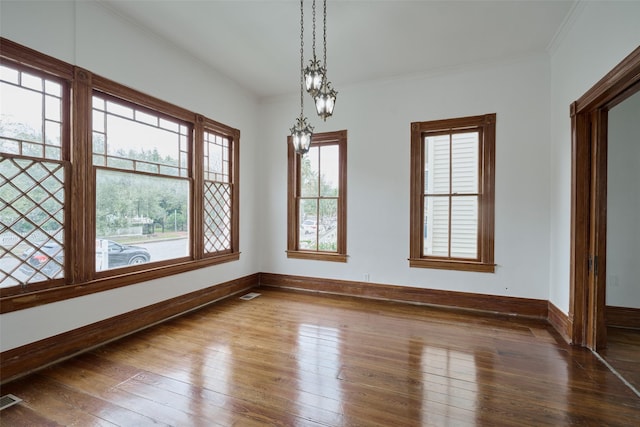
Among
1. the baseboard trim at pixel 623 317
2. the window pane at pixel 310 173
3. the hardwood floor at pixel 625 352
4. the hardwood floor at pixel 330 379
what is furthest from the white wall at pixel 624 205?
the window pane at pixel 310 173

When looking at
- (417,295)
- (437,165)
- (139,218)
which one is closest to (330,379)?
(417,295)

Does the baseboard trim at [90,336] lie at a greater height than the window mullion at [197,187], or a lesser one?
lesser

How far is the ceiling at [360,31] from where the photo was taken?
9.81 feet

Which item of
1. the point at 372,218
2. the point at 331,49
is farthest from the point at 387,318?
the point at 331,49

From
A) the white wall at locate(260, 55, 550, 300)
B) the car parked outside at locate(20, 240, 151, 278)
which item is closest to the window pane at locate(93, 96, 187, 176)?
the car parked outside at locate(20, 240, 151, 278)

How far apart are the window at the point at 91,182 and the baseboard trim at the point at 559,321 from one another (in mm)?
4411

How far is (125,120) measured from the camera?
10.9ft

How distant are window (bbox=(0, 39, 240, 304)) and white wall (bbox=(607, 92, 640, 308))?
5.11 meters

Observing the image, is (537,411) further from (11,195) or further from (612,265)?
(11,195)

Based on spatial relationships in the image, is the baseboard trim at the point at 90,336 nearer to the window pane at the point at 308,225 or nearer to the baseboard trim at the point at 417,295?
the baseboard trim at the point at 417,295

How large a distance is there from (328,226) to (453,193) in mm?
1978

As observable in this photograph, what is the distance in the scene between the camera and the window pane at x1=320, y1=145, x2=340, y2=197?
4941mm

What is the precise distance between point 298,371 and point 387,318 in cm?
164

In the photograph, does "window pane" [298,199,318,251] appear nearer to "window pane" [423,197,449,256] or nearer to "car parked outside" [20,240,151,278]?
"window pane" [423,197,449,256]
